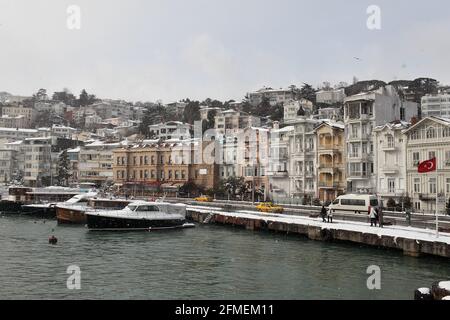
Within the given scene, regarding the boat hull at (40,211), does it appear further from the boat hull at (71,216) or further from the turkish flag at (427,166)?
the turkish flag at (427,166)

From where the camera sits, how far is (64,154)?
137 meters

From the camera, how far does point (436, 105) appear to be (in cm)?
14550

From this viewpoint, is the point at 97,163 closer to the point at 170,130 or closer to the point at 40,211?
the point at 170,130

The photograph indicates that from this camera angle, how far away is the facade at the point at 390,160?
66.3 metres

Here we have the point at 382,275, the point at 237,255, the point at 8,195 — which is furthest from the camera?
the point at 8,195

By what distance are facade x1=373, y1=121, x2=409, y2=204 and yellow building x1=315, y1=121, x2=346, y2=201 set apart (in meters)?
7.56

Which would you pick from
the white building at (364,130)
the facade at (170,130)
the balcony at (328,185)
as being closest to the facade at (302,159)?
the balcony at (328,185)

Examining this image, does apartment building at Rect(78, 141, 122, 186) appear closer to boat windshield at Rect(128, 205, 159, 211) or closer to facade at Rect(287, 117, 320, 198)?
facade at Rect(287, 117, 320, 198)
